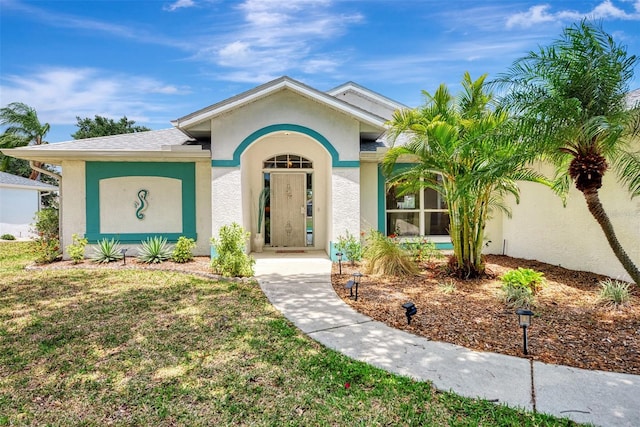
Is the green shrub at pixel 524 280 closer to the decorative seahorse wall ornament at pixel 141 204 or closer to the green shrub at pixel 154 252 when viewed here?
the green shrub at pixel 154 252

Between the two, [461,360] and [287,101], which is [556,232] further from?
[287,101]

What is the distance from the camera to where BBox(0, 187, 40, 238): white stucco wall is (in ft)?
68.4

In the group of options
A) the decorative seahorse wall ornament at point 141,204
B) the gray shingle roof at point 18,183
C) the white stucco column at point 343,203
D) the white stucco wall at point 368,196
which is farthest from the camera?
the gray shingle roof at point 18,183

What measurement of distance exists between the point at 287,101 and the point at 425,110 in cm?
408

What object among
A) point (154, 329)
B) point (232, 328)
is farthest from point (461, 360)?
point (154, 329)

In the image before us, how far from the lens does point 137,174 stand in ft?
36.3

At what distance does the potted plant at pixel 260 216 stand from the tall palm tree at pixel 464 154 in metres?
5.57

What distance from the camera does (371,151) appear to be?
10773 millimetres

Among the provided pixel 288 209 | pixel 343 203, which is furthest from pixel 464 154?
pixel 288 209

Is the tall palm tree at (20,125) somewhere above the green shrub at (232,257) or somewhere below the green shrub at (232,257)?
above

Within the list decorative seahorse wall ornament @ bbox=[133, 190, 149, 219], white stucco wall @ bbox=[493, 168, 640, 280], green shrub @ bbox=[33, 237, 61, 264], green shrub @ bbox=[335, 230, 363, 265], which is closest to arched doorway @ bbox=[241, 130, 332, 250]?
green shrub @ bbox=[335, 230, 363, 265]

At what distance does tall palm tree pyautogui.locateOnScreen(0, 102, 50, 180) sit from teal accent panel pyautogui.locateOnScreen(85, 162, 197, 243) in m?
22.1

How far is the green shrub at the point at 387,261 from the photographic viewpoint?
8.60 metres

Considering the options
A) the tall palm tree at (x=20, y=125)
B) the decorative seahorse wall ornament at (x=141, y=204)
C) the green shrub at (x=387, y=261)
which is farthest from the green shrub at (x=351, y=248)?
the tall palm tree at (x=20, y=125)
